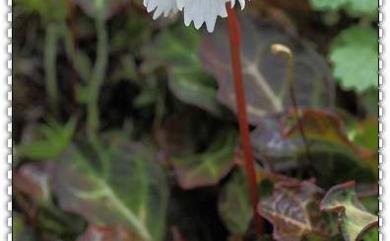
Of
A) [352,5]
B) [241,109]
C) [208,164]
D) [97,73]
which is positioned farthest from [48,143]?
[352,5]

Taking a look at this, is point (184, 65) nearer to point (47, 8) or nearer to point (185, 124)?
point (185, 124)

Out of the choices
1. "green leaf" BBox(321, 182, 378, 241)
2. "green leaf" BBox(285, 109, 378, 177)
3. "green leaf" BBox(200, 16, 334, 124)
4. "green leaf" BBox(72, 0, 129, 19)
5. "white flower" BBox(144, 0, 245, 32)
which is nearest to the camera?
"white flower" BBox(144, 0, 245, 32)

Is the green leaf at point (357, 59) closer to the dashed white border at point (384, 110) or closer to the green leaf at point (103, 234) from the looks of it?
the dashed white border at point (384, 110)

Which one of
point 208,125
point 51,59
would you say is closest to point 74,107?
point 51,59

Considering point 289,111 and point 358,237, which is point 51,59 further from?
point 358,237

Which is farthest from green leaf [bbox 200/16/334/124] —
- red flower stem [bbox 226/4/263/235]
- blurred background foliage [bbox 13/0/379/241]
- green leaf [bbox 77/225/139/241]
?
green leaf [bbox 77/225/139/241]

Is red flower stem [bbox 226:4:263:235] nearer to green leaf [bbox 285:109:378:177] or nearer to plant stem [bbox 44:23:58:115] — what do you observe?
green leaf [bbox 285:109:378:177]

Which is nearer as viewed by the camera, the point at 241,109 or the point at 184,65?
the point at 241,109
